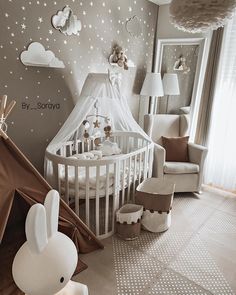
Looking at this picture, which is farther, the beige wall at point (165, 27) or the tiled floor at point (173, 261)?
the beige wall at point (165, 27)

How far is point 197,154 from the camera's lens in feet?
11.3

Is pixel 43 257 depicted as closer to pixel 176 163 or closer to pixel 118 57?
pixel 176 163

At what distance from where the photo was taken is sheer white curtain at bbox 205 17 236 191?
338cm

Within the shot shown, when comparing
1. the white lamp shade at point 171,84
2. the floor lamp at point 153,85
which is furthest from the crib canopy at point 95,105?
the white lamp shade at point 171,84

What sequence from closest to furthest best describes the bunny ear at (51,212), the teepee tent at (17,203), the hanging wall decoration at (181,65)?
the bunny ear at (51,212), the teepee tent at (17,203), the hanging wall decoration at (181,65)

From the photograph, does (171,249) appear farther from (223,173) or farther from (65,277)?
(223,173)

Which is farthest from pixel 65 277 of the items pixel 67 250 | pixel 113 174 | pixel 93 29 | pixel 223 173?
pixel 223 173

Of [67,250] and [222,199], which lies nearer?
[67,250]

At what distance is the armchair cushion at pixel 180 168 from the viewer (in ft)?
10.8

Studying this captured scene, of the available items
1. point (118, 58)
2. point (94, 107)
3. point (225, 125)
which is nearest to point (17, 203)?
point (94, 107)

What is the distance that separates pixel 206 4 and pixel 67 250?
1.63m

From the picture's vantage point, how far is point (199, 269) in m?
2.15

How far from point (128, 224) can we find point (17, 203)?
3.49 feet

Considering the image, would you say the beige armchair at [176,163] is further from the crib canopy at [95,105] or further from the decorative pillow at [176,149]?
the crib canopy at [95,105]
